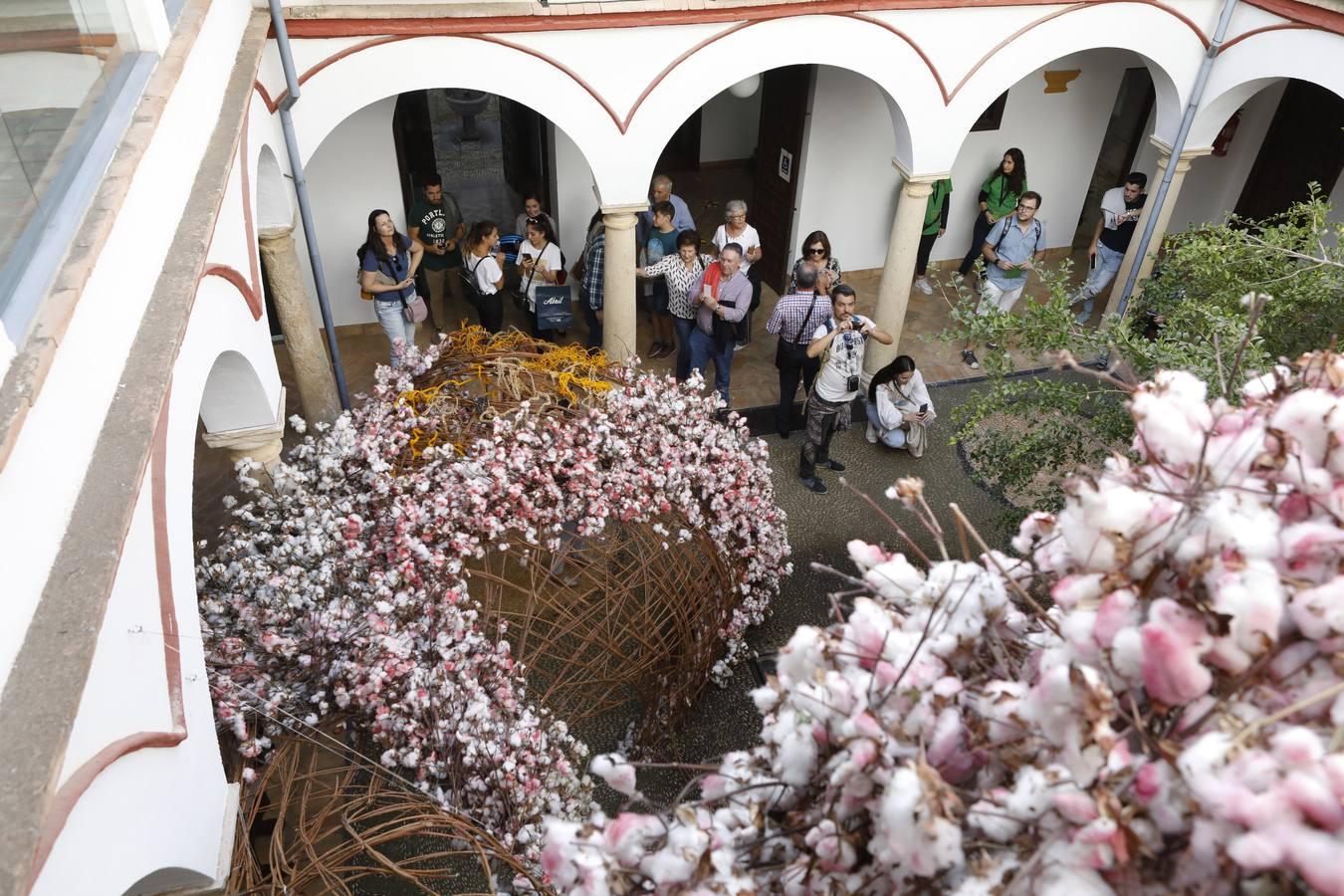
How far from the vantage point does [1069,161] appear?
10680 millimetres

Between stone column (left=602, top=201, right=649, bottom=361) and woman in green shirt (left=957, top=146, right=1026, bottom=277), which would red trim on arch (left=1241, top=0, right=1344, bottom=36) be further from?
stone column (left=602, top=201, right=649, bottom=361)

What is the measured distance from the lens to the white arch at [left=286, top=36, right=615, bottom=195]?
6770 millimetres

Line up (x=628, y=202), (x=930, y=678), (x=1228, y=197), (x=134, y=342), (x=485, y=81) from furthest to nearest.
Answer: (x=1228, y=197)
(x=628, y=202)
(x=485, y=81)
(x=134, y=342)
(x=930, y=678)

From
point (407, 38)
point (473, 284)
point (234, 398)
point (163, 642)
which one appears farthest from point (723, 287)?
point (163, 642)

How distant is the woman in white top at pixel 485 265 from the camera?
8.00 m

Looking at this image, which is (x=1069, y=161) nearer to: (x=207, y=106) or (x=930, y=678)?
(x=207, y=106)

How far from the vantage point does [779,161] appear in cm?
1016

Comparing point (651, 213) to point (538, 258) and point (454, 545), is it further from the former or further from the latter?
point (454, 545)

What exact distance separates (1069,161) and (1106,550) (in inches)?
409

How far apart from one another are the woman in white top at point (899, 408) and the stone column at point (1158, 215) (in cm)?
240

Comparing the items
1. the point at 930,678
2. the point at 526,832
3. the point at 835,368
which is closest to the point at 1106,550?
the point at 930,678

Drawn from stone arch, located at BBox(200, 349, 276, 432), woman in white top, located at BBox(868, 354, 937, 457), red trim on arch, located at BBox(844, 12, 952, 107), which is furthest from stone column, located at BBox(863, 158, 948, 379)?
stone arch, located at BBox(200, 349, 276, 432)

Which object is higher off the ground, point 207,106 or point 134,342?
point 207,106

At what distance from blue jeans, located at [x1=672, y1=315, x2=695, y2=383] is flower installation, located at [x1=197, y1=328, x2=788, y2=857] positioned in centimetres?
217
